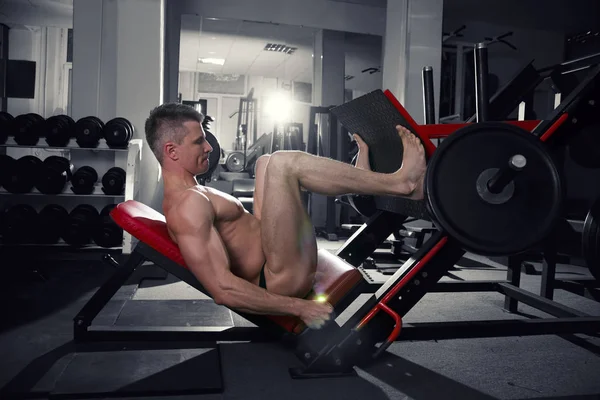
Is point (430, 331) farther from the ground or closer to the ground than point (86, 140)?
closer to the ground

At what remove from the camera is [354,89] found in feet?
36.2

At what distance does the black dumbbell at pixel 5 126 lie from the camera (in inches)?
140

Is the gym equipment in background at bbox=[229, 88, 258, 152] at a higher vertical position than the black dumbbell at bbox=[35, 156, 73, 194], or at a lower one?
higher

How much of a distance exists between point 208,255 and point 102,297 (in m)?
0.59

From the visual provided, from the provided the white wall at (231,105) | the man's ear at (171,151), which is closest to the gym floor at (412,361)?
the man's ear at (171,151)

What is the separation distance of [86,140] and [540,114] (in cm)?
589

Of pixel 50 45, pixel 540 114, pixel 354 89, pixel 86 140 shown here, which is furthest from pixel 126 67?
pixel 354 89

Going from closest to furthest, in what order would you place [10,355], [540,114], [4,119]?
1. [10,355]
2. [4,119]
3. [540,114]

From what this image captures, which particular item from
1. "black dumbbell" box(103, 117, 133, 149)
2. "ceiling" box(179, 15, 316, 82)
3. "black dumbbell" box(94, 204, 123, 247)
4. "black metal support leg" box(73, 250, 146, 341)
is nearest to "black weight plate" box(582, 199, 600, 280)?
"black metal support leg" box(73, 250, 146, 341)

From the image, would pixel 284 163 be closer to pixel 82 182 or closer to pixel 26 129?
pixel 82 182

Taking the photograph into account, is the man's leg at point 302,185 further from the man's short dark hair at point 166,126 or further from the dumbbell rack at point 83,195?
the dumbbell rack at point 83,195

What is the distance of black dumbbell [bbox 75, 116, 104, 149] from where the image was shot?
146 inches

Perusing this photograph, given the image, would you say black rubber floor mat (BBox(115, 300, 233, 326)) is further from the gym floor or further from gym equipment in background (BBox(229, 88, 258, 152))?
gym equipment in background (BBox(229, 88, 258, 152))

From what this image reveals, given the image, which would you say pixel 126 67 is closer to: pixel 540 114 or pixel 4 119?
pixel 4 119
